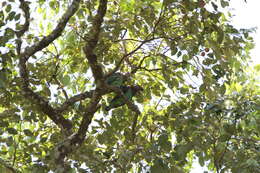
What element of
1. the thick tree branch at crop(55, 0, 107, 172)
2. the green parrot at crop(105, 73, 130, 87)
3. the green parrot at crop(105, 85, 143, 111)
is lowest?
the thick tree branch at crop(55, 0, 107, 172)

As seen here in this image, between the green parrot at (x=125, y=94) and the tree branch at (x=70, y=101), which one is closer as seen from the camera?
the tree branch at (x=70, y=101)

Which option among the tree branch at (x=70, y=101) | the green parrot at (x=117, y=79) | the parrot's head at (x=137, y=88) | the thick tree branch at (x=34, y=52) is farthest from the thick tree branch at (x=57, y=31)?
the parrot's head at (x=137, y=88)

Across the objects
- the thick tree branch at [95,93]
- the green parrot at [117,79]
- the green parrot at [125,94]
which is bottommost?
the thick tree branch at [95,93]

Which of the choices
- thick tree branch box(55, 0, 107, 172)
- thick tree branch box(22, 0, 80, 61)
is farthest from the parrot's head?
thick tree branch box(22, 0, 80, 61)

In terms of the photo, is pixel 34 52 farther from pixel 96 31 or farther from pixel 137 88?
pixel 137 88

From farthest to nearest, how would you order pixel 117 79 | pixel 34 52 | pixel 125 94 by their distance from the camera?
pixel 117 79 < pixel 125 94 < pixel 34 52

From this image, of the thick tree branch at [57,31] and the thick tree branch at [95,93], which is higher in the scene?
the thick tree branch at [57,31]

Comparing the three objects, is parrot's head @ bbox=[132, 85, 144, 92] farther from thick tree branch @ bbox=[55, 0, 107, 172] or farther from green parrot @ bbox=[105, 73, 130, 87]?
thick tree branch @ bbox=[55, 0, 107, 172]

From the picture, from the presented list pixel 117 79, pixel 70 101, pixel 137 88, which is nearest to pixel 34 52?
pixel 70 101

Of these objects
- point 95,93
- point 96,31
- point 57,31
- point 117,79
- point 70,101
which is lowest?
point 95,93

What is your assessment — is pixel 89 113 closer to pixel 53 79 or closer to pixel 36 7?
pixel 53 79

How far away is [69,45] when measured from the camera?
4770 mm

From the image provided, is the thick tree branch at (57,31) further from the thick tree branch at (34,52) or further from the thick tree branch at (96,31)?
the thick tree branch at (96,31)

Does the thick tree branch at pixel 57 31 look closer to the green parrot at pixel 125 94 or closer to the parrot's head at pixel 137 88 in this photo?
the green parrot at pixel 125 94
